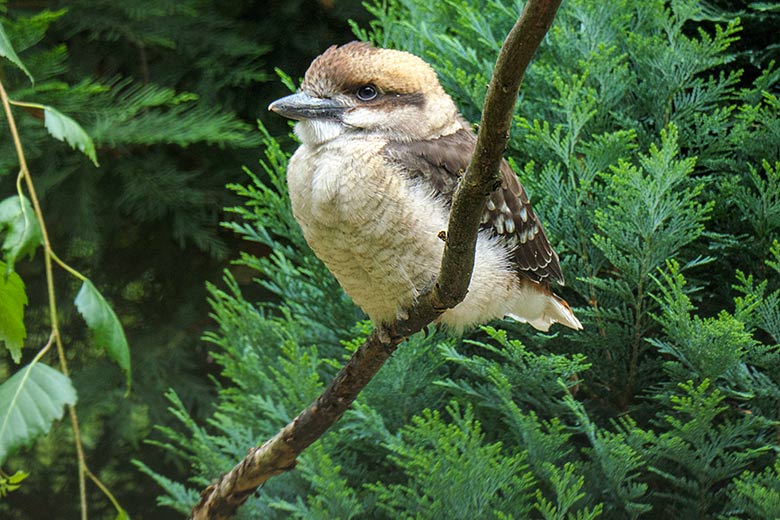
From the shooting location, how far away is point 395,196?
4.77 feet

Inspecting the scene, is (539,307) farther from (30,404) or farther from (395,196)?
(30,404)

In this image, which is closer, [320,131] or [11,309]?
[11,309]

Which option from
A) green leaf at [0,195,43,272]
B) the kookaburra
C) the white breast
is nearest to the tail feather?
the kookaburra

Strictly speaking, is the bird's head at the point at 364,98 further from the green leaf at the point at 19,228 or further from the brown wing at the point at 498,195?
the green leaf at the point at 19,228

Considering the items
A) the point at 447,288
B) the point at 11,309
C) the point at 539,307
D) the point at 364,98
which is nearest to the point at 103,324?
the point at 11,309

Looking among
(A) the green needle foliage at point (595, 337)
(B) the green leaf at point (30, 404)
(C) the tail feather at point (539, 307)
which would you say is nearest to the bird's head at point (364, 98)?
(A) the green needle foliage at point (595, 337)

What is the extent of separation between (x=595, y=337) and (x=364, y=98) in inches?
21.0

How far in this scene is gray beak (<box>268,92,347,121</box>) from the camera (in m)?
1.51

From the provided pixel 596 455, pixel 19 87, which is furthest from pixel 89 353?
pixel 596 455

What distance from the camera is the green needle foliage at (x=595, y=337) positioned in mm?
1458

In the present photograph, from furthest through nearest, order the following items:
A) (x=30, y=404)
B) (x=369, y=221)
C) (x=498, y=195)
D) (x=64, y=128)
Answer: (x=498, y=195)
(x=369, y=221)
(x=64, y=128)
(x=30, y=404)

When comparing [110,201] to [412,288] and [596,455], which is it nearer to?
[412,288]

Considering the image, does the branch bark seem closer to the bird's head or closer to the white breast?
the white breast

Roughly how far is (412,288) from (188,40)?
1.21 metres
